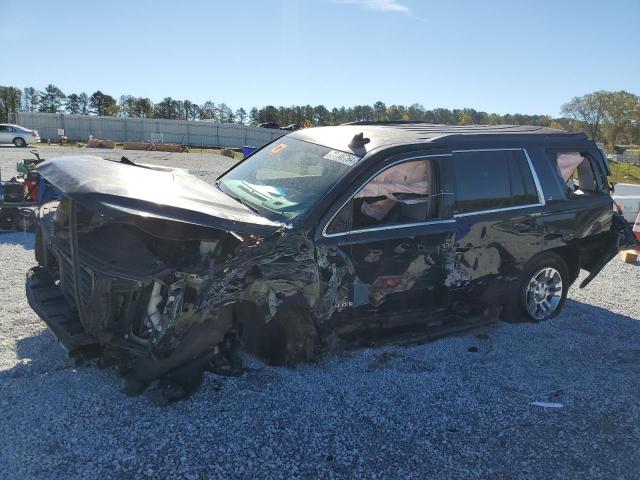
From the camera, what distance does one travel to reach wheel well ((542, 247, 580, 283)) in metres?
5.37

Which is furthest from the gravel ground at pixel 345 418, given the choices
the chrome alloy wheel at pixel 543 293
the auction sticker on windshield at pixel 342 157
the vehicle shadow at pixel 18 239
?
the vehicle shadow at pixel 18 239

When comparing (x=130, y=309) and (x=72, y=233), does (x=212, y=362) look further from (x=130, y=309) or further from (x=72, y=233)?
(x=72, y=233)

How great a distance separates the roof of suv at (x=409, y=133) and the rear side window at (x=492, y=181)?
215mm

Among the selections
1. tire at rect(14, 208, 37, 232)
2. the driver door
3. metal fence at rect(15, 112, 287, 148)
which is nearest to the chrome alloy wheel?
the driver door

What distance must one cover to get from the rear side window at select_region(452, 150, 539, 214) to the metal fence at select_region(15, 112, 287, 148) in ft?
133

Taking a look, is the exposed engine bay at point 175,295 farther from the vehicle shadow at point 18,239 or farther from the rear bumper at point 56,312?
the vehicle shadow at point 18,239

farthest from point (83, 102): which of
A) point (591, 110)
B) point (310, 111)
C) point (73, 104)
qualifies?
point (591, 110)

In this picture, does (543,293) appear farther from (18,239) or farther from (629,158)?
(629,158)

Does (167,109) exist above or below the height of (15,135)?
above

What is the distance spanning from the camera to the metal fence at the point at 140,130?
→ 44.7m

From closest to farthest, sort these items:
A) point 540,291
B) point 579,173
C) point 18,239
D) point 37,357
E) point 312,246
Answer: point 312,246 → point 37,357 → point 540,291 → point 579,173 → point 18,239

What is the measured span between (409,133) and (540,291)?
2.23 metres

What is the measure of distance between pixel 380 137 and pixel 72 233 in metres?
2.60

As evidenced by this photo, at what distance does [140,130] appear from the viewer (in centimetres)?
4678
